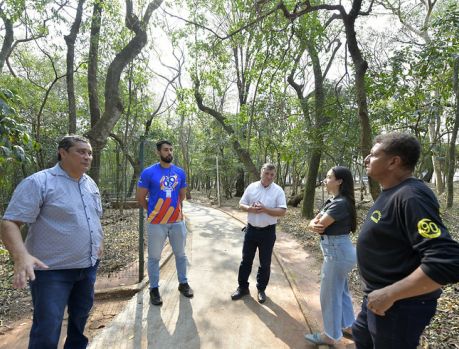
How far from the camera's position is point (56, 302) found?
218cm

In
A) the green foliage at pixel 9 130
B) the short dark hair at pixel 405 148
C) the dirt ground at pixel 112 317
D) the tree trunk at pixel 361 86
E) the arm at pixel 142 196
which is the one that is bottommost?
the dirt ground at pixel 112 317

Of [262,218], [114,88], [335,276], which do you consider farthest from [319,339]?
[114,88]

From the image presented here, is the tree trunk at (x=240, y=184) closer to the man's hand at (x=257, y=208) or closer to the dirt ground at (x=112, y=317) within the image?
the dirt ground at (x=112, y=317)

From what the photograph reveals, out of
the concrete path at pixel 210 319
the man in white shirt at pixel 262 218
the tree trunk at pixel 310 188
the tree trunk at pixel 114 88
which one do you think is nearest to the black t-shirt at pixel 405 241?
the concrete path at pixel 210 319

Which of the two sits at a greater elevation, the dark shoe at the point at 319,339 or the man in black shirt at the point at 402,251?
the man in black shirt at the point at 402,251

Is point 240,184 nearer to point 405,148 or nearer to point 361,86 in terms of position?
point 361,86

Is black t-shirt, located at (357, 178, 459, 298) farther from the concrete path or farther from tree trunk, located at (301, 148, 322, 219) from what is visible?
tree trunk, located at (301, 148, 322, 219)

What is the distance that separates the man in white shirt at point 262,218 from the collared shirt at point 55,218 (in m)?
1.94

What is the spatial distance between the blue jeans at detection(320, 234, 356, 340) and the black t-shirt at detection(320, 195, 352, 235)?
6 cm

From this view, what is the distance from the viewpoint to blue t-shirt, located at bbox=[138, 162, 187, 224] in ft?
12.1

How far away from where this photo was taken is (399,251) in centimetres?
156

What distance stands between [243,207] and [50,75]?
15.8m

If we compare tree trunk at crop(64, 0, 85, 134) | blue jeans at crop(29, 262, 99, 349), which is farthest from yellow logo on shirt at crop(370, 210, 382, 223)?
tree trunk at crop(64, 0, 85, 134)

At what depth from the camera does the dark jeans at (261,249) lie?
3717 millimetres
